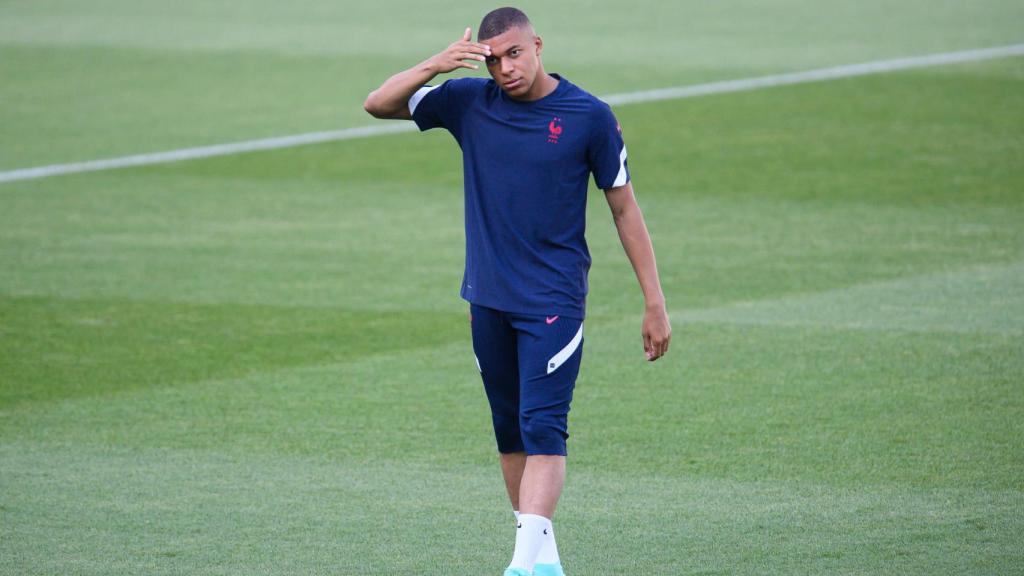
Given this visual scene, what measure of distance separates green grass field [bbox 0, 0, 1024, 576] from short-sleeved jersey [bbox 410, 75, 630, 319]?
132 cm

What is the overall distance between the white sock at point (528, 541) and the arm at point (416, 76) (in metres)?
1.71

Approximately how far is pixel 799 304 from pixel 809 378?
7.32 ft

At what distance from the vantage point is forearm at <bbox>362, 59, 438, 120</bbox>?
255 inches

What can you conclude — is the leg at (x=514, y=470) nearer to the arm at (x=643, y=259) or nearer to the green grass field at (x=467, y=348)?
the green grass field at (x=467, y=348)

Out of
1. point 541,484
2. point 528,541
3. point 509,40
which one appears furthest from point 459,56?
point 528,541

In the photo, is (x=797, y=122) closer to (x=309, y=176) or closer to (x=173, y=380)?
(x=309, y=176)

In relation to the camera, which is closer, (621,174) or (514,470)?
(621,174)

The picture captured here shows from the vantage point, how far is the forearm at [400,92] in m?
6.48

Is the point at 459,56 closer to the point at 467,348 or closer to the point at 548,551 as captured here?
the point at 548,551

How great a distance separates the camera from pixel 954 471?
8281 millimetres

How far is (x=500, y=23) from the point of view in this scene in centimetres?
634

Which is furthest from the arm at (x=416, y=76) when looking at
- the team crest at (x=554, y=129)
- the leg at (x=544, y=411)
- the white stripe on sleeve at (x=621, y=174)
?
the leg at (x=544, y=411)

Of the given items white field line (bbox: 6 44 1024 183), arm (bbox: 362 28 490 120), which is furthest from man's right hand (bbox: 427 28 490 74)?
white field line (bbox: 6 44 1024 183)

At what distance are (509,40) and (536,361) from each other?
124cm
